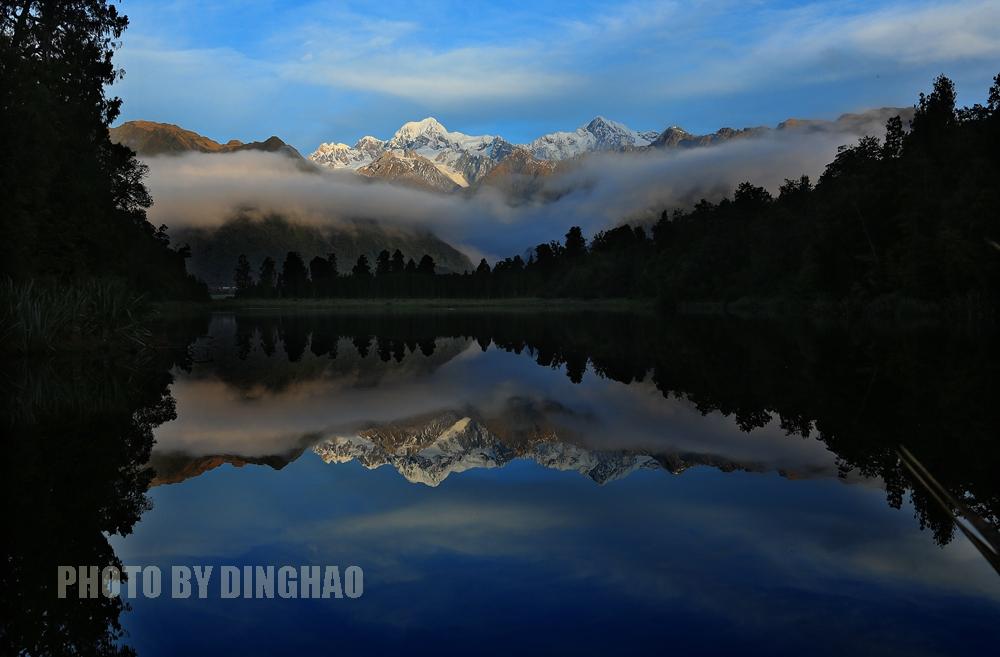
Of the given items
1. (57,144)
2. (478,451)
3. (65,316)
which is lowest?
(478,451)

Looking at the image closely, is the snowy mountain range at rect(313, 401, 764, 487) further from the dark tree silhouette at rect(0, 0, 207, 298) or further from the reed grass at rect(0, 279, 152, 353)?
the dark tree silhouette at rect(0, 0, 207, 298)

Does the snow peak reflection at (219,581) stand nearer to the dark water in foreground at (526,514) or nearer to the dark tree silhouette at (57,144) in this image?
the dark water in foreground at (526,514)

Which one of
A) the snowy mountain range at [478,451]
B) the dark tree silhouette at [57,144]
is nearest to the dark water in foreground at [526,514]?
the snowy mountain range at [478,451]

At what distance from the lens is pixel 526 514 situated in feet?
34.6

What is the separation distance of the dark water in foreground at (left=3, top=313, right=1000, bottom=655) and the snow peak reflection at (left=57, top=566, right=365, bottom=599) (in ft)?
0.61

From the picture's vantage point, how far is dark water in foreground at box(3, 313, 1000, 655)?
682cm

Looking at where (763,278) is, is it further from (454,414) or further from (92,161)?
(454,414)

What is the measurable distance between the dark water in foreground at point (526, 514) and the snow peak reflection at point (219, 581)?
0.19m

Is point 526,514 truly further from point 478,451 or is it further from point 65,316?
point 65,316

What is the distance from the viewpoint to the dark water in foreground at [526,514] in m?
6.82

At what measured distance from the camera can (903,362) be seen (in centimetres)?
2927

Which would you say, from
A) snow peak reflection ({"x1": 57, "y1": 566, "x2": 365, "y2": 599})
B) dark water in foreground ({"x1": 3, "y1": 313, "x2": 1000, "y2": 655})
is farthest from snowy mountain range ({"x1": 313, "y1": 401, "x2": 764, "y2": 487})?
snow peak reflection ({"x1": 57, "y1": 566, "x2": 365, "y2": 599})

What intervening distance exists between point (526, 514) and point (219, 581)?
13.0ft

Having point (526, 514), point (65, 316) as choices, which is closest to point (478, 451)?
point (526, 514)
